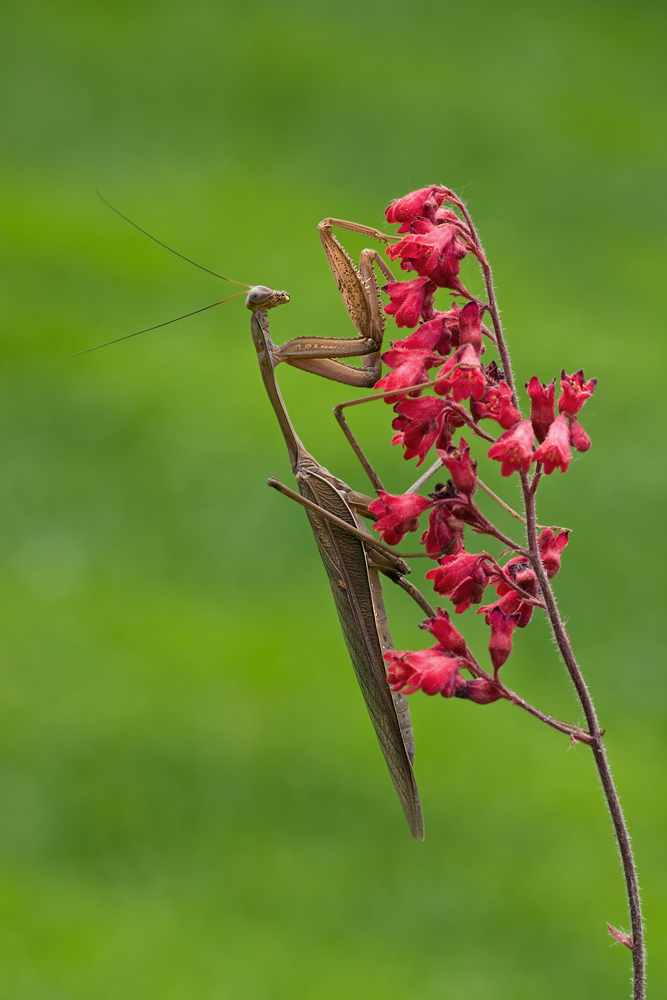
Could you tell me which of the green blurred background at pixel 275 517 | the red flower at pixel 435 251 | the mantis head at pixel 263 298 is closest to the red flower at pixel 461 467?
the red flower at pixel 435 251

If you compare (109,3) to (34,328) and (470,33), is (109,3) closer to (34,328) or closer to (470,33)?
(470,33)

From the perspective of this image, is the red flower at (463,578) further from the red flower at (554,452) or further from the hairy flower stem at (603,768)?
the red flower at (554,452)

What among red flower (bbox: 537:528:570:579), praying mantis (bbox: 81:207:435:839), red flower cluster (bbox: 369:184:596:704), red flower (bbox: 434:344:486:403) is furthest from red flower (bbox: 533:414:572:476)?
praying mantis (bbox: 81:207:435:839)

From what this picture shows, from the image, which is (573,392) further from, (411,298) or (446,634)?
(446,634)

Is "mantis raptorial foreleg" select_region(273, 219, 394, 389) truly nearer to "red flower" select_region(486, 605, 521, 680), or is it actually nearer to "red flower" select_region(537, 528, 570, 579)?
"red flower" select_region(537, 528, 570, 579)

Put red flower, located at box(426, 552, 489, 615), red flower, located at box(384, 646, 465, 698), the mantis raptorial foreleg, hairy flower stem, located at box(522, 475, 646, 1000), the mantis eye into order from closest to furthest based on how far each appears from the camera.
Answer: hairy flower stem, located at box(522, 475, 646, 1000) → red flower, located at box(384, 646, 465, 698) → red flower, located at box(426, 552, 489, 615) → the mantis raptorial foreleg → the mantis eye

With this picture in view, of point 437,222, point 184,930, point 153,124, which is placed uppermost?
point 153,124

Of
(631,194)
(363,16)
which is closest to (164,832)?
(631,194)
